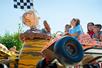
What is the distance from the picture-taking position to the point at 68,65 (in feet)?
16.6

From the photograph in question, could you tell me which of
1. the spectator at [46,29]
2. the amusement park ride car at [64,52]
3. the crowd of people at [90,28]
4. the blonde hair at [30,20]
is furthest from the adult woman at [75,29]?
the blonde hair at [30,20]

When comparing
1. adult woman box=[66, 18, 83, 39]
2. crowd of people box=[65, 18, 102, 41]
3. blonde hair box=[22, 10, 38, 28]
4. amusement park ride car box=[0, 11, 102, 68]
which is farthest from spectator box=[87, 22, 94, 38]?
amusement park ride car box=[0, 11, 102, 68]

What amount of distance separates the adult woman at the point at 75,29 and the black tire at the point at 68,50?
1.26 m

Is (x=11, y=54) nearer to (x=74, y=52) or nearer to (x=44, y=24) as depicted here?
(x=44, y=24)

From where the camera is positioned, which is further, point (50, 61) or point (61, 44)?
point (50, 61)

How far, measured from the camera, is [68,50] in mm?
5125

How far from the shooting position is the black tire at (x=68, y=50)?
16.3 feet

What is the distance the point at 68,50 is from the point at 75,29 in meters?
1.72

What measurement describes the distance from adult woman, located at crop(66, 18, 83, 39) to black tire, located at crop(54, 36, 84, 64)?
126 cm

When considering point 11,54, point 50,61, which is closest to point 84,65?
point 50,61

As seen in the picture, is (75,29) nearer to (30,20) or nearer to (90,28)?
(30,20)

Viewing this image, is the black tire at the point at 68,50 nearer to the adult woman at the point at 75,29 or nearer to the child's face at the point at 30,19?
the adult woman at the point at 75,29

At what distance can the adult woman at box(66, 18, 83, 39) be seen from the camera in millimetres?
6582

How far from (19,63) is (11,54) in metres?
0.53
